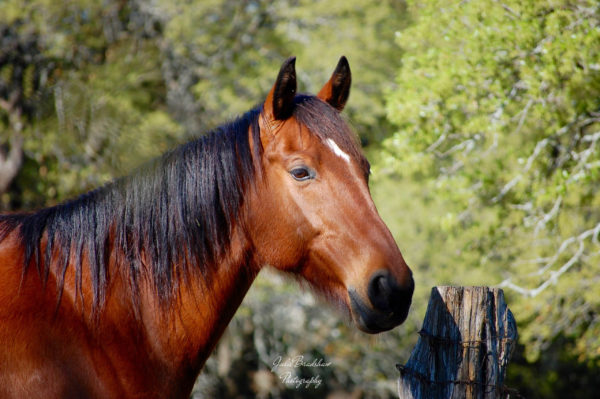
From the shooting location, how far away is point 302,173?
2418 mm

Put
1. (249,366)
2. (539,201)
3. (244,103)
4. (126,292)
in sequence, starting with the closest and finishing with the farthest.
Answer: (126,292) → (539,201) → (244,103) → (249,366)

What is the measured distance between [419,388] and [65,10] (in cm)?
1292

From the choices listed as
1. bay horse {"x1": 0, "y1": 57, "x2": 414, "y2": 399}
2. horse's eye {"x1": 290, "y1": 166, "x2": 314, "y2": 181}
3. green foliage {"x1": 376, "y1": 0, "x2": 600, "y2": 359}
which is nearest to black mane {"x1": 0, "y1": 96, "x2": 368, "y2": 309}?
bay horse {"x1": 0, "y1": 57, "x2": 414, "y2": 399}

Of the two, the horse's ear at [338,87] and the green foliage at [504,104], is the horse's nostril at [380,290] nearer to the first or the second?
the horse's ear at [338,87]

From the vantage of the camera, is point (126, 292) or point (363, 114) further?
point (363, 114)

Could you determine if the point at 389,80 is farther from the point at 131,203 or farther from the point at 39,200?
the point at 131,203

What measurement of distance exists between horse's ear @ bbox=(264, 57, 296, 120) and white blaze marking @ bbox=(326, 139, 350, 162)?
0.25 meters

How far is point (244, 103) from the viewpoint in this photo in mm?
13305

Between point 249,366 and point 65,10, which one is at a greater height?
point 65,10

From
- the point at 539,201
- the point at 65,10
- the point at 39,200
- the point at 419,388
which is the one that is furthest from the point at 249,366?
the point at 419,388

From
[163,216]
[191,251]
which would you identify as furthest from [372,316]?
[163,216]

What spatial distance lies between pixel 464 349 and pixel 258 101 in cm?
1153

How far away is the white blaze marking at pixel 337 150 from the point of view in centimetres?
243

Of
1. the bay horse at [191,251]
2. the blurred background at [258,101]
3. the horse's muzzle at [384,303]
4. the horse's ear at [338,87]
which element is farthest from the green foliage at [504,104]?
the horse's muzzle at [384,303]
